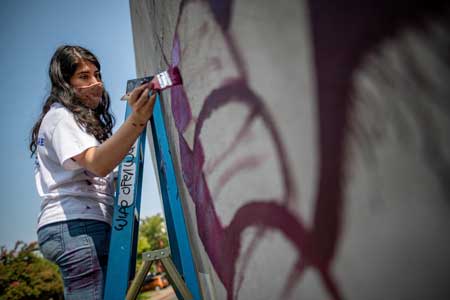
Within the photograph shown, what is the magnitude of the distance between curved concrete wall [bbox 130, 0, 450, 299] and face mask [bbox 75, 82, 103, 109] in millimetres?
749

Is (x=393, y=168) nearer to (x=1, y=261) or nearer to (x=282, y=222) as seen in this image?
(x=282, y=222)

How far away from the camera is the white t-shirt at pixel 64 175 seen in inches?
A: 53.8

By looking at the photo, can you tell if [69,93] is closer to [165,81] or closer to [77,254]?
[165,81]

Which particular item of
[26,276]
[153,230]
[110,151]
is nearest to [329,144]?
[110,151]

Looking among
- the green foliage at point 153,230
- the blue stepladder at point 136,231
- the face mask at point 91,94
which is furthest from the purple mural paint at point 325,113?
the green foliage at point 153,230

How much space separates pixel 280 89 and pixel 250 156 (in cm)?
26

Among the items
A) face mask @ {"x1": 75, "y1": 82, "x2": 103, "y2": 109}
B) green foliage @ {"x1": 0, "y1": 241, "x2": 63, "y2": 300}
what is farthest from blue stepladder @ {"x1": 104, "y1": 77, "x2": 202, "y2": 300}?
green foliage @ {"x1": 0, "y1": 241, "x2": 63, "y2": 300}

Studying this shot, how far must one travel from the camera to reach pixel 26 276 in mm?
10648

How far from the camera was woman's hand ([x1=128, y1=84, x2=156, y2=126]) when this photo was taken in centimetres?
144

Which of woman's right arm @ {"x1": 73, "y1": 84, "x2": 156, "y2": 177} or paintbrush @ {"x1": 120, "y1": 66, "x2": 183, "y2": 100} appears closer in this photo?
woman's right arm @ {"x1": 73, "y1": 84, "x2": 156, "y2": 177}

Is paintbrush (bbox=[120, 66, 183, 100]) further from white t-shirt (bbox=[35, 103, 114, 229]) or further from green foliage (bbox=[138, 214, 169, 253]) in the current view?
green foliage (bbox=[138, 214, 169, 253])

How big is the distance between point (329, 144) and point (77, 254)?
118cm

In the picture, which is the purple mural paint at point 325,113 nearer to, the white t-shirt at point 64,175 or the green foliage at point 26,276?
the white t-shirt at point 64,175

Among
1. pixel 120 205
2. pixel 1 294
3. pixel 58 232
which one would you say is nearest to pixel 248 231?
pixel 120 205
